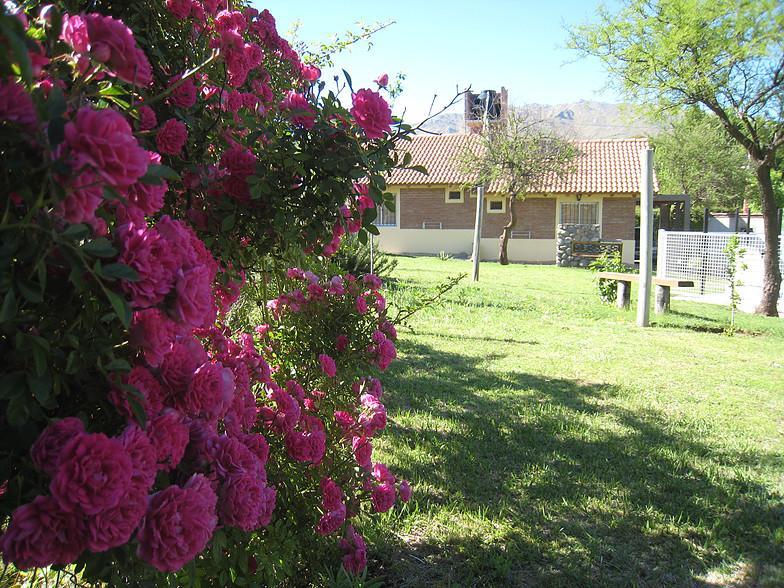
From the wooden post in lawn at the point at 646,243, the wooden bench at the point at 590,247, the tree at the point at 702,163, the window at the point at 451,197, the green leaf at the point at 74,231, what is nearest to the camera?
the green leaf at the point at 74,231

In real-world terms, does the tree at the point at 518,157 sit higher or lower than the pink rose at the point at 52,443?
higher

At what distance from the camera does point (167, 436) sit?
112 cm

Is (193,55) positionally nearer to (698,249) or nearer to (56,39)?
(56,39)

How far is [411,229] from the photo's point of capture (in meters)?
26.3

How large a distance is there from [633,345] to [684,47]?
5692 mm

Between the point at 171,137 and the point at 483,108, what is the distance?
26.4 metres

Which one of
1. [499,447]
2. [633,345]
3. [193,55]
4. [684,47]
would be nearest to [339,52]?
[499,447]

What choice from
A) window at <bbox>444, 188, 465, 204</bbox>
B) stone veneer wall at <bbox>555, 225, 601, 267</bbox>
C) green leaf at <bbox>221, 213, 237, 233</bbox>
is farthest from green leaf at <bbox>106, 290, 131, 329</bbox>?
window at <bbox>444, 188, 465, 204</bbox>

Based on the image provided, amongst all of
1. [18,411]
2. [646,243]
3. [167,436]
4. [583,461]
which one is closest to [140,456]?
[167,436]

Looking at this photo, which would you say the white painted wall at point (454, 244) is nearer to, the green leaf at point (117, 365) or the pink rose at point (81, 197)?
the green leaf at point (117, 365)

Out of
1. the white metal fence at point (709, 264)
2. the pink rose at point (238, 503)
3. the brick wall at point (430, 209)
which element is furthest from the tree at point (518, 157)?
the pink rose at point (238, 503)

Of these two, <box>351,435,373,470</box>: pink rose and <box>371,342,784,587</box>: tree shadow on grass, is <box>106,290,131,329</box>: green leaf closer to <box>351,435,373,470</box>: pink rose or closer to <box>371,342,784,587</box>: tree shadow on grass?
<box>351,435,373,470</box>: pink rose

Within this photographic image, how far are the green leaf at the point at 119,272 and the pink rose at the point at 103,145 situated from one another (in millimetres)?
150

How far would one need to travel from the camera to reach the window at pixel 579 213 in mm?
24594
